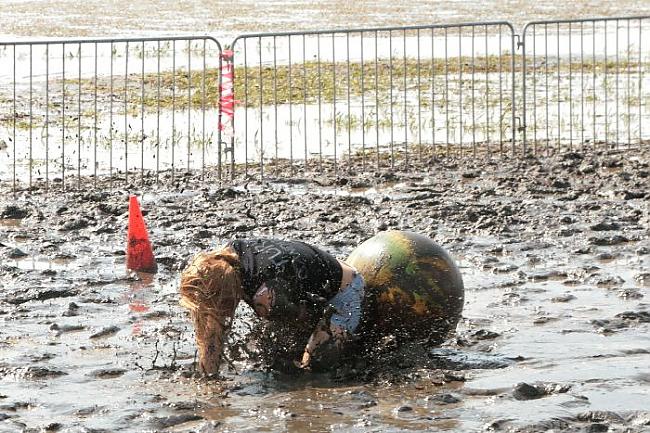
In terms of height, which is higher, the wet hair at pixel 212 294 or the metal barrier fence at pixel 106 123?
the metal barrier fence at pixel 106 123

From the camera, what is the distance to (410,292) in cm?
856

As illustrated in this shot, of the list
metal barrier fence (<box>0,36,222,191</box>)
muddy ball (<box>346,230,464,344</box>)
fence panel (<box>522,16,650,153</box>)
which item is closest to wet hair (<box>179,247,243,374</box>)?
muddy ball (<box>346,230,464,344</box>)

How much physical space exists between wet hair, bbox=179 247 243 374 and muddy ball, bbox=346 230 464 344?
2.89 feet

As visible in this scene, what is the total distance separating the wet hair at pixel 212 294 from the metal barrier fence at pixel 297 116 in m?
6.58

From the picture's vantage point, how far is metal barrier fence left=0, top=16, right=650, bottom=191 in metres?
15.4

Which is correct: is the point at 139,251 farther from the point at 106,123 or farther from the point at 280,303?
the point at 106,123

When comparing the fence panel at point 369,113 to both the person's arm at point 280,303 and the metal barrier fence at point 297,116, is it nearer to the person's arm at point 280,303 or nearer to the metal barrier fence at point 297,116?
the metal barrier fence at point 297,116

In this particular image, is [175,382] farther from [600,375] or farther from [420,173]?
[420,173]

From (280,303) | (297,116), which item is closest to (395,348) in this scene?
(280,303)

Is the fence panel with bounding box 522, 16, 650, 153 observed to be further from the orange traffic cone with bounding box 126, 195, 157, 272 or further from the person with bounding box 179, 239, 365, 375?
the person with bounding box 179, 239, 365, 375

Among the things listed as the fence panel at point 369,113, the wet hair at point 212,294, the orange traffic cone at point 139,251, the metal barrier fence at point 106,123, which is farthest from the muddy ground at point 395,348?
the metal barrier fence at point 106,123

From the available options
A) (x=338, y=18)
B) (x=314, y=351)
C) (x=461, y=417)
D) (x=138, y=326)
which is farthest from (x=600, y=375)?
(x=338, y=18)

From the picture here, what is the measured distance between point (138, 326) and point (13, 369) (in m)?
1.21

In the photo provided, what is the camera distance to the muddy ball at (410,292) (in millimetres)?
8578
